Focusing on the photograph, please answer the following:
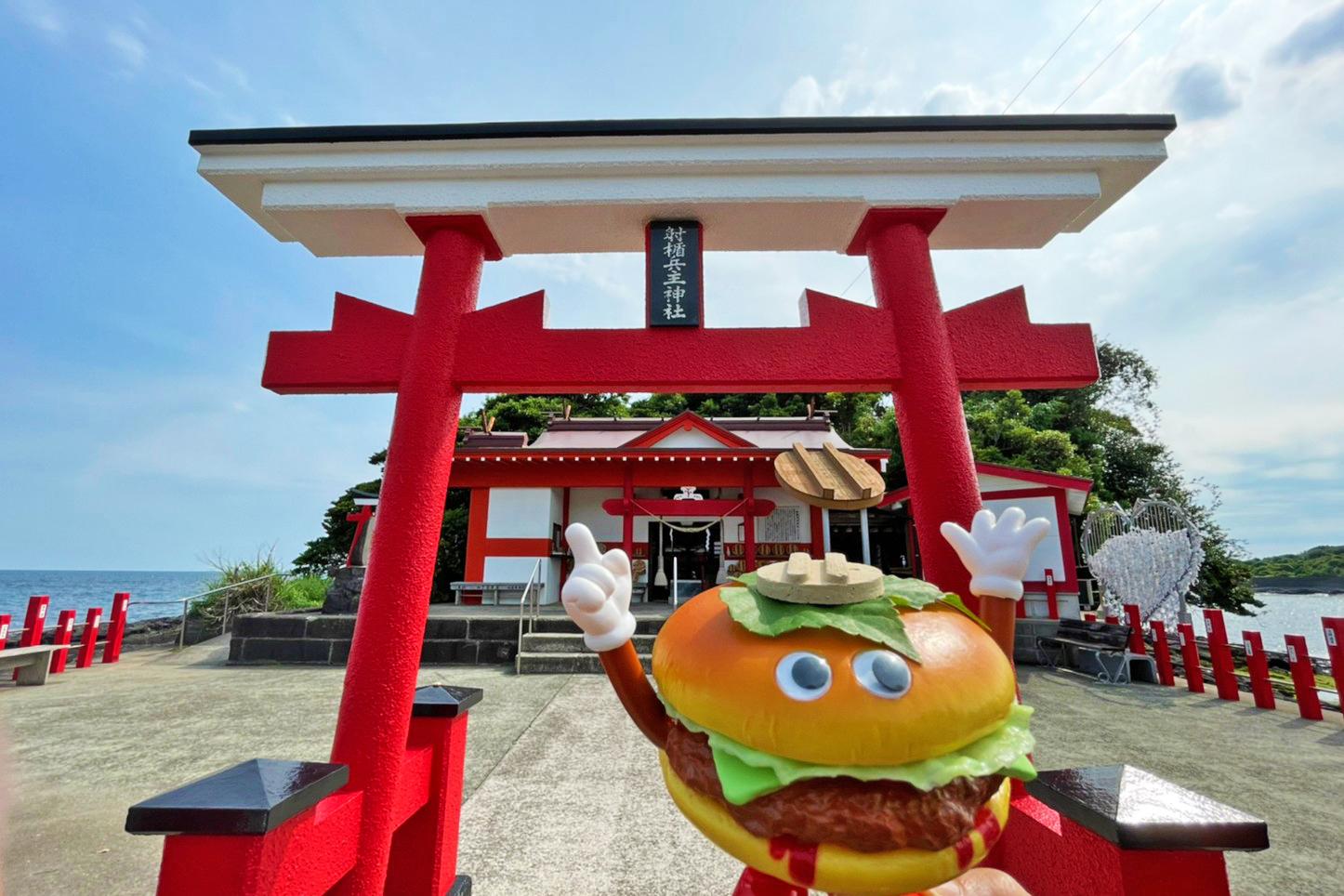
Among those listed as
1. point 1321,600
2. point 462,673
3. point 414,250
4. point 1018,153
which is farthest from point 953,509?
point 1321,600

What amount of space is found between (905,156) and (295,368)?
3017 millimetres

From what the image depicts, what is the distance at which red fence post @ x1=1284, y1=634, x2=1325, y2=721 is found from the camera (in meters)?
6.00

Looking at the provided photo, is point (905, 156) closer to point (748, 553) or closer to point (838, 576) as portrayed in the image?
point (838, 576)

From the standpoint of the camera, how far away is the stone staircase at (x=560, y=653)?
773 cm

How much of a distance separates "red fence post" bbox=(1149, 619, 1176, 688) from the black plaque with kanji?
8.82m

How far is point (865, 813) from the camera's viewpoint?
50.3 inches

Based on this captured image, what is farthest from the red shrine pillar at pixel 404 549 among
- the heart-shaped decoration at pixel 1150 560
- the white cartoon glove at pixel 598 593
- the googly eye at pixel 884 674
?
the heart-shaped decoration at pixel 1150 560

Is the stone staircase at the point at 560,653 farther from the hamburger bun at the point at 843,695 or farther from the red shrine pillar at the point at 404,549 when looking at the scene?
the hamburger bun at the point at 843,695

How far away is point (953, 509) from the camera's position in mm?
2428

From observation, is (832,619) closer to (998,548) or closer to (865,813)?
(865,813)

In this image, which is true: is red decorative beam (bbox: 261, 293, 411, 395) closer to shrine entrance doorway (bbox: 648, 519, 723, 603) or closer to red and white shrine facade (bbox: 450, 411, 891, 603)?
red and white shrine facade (bbox: 450, 411, 891, 603)

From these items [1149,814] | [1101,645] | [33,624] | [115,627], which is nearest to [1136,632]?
[1101,645]

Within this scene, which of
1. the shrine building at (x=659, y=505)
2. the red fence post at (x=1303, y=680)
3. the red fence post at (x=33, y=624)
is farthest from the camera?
the shrine building at (x=659, y=505)

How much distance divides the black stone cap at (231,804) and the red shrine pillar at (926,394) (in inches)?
90.7
